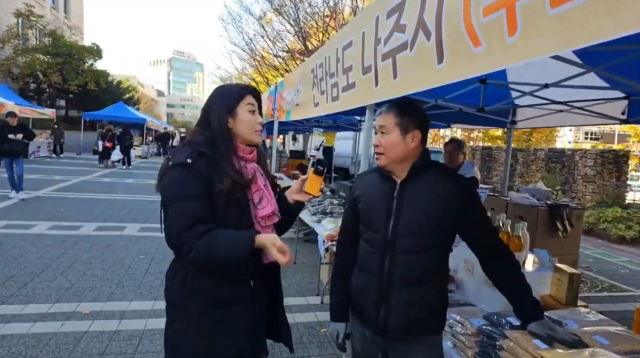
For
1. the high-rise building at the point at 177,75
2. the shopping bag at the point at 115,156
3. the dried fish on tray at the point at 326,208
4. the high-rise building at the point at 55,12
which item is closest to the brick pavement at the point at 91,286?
the dried fish on tray at the point at 326,208

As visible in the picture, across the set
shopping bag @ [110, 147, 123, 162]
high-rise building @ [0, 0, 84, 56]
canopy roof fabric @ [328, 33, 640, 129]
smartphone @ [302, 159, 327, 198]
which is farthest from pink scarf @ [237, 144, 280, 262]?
high-rise building @ [0, 0, 84, 56]

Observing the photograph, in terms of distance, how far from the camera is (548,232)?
11.2 feet

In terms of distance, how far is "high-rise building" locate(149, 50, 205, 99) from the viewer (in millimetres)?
125750

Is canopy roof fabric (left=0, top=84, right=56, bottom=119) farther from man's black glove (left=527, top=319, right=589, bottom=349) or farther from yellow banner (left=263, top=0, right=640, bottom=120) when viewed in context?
man's black glove (left=527, top=319, right=589, bottom=349)

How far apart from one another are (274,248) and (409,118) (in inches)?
31.2

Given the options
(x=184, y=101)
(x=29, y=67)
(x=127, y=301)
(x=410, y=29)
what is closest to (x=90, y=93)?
(x=29, y=67)

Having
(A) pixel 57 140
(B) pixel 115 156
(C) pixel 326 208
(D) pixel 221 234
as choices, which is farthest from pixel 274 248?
(A) pixel 57 140

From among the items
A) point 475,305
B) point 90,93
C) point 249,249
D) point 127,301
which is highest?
point 90,93

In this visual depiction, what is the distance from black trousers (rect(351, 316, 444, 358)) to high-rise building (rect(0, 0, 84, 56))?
3011 cm

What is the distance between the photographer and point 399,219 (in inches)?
65.2

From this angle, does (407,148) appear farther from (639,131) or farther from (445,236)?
(639,131)

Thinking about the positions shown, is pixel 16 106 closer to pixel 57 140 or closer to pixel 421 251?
pixel 57 140

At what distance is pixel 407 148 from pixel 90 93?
3263cm

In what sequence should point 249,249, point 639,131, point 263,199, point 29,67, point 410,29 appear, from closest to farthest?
point 249,249 → point 263,199 → point 410,29 → point 639,131 → point 29,67
